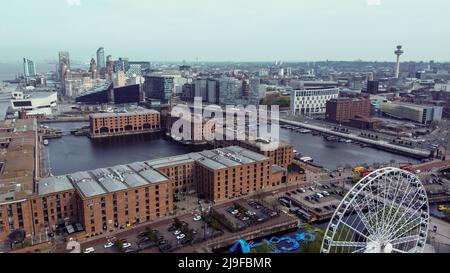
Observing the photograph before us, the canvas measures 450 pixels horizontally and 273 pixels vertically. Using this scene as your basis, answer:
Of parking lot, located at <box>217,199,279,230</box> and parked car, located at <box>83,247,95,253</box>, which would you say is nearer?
parked car, located at <box>83,247,95,253</box>

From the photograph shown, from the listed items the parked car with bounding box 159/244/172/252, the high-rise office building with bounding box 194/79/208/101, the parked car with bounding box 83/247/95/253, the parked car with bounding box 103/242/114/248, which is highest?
the high-rise office building with bounding box 194/79/208/101

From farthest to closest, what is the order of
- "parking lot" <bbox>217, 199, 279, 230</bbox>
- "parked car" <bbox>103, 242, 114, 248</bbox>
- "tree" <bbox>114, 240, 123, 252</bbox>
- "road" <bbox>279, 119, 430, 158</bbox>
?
"road" <bbox>279, 119, 430, 158</bbox> → "parking lot" <bbox>217, 199, 279, 230</bbox> → "parked car" <bbox>103, 242, 114, 248</bbox> → "tree" <bbox>114, 240, 123, 252</bbox>

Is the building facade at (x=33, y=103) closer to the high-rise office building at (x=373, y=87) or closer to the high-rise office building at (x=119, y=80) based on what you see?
the high-rise office building at (x=119, y=80)

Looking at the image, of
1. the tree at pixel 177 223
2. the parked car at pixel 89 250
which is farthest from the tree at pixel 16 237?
the tree at pixel 177 223

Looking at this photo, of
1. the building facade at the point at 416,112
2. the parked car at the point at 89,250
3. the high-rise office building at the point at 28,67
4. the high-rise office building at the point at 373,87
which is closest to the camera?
the parked car at the point at 89,250

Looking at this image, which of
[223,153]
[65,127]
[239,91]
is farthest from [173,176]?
[239,91]

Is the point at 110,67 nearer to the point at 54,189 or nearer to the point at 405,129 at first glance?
the point at 405,129

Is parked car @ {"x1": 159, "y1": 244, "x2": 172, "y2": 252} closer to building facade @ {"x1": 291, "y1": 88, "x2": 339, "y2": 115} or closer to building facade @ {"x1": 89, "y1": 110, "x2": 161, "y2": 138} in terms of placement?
building facade @ {"x1": 89, "y1": 110, "x2": 161, "y2": 138}

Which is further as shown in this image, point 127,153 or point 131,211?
point 127,153

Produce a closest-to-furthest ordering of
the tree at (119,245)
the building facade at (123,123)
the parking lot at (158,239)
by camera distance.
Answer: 1. the tree at (119,245)
2. the parking lot at (158,239)
3. the building facade at (123,123)

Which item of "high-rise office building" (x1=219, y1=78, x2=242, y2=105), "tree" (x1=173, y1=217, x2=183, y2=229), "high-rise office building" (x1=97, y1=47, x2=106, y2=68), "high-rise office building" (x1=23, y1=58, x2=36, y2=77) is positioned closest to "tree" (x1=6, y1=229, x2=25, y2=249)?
"tree" (x1=173, y1=217, x2=183, y2=229)

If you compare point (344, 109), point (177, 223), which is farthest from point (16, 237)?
point (344, 109)
